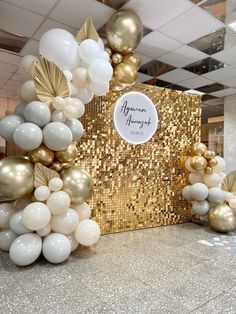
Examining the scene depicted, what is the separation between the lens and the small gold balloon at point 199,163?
11.3ft

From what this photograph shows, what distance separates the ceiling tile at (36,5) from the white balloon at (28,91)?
108 centimetres

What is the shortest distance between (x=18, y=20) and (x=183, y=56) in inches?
104

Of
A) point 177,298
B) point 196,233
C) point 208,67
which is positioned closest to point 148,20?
point 208,67

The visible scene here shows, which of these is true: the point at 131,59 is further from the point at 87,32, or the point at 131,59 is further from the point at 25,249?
the point at 25,249

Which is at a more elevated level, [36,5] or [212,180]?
[36,5]

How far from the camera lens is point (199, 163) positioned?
3.43 meters

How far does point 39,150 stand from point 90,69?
0.91 metres

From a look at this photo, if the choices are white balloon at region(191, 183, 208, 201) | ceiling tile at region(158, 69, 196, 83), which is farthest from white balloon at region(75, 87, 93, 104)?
ceiling tile at region(158, 69, 196, 83)

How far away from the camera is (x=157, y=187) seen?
3.72 m

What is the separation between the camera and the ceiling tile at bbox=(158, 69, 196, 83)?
5035 millimetres

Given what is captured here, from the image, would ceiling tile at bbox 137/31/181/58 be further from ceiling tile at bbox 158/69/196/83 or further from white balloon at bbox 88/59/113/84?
white balloon at bbox 88/59/113/84

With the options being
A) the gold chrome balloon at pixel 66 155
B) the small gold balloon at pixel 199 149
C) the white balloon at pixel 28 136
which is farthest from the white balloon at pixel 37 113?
the small gold balloon at pixel 199 149

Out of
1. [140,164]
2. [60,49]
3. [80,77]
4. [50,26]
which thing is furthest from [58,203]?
[50,26]

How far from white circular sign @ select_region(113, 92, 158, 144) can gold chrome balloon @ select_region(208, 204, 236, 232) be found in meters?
1.35
